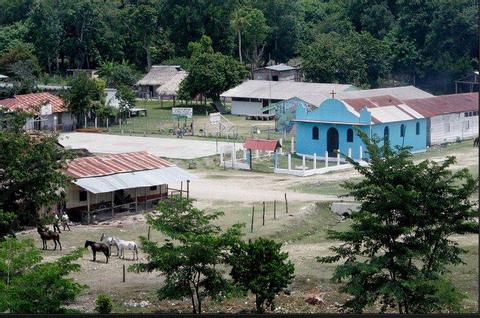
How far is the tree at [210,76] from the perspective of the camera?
52219 mm

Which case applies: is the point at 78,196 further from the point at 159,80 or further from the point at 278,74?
the point at 278,74

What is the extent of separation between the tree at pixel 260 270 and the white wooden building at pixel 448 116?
22.8 m

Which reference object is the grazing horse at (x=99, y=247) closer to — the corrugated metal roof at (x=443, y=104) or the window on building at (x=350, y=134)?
the window on building at (x=350, y=134)

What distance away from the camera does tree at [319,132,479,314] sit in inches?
655

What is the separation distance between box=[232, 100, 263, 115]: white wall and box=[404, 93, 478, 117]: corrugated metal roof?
33.8 ft

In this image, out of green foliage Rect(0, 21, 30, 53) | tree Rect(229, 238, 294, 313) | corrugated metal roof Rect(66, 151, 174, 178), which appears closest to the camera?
tree Rect(229, 238, 294, 313)

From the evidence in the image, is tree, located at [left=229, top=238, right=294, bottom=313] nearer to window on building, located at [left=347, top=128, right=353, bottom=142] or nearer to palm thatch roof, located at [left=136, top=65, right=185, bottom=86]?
window on building, located at [left=347, top=128, right=353, bottom=142]

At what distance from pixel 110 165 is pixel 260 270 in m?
10.8

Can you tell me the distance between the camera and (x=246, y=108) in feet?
168

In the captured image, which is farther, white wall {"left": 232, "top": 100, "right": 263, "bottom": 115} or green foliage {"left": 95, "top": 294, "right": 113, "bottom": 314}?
white wall {"left": 232, "top": 100, "right": 263, "bottom": 115}

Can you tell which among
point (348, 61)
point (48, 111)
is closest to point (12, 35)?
point (48, 111)

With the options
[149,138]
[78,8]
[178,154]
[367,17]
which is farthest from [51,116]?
[367,17]

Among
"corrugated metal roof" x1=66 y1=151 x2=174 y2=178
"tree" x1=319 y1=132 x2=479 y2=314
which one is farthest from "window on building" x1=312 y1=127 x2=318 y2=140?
"tree" x1=319 y1=132 x2=479 y2=314

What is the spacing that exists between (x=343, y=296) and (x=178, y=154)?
18806 millimetres
